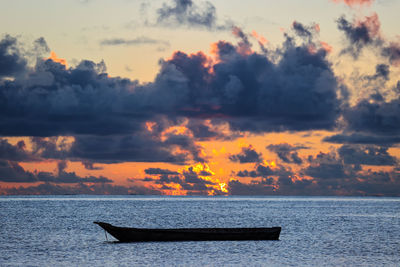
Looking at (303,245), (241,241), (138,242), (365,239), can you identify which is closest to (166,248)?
(138,242)

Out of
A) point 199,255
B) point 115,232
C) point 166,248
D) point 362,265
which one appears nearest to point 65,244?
point 115,232

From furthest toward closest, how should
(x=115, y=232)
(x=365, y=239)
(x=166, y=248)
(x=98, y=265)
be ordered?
(x=365, y=239)
(x=115, y=232)
(x=166, y=248)
(x=98, y=265)

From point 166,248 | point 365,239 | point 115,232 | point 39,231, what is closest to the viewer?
point 166,248

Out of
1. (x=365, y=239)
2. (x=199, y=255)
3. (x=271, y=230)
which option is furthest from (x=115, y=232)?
(x=365, y=239)

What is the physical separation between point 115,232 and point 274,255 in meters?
20.8

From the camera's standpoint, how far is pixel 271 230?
76688 mm

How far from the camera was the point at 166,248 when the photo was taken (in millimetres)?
69062

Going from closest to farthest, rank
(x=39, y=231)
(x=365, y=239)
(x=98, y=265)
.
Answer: (x=98, y=265), (x=365, y=239), (x=39, y=231)

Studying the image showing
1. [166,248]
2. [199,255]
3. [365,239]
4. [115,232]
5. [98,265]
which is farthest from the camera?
[365,239]

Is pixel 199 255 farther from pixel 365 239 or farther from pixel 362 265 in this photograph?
pixel 365 239

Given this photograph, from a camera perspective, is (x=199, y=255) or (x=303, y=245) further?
(x=303, y=245)

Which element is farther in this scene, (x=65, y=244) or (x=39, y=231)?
(x=39, y=231)

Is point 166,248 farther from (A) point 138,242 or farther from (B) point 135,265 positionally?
(B) point 135,265

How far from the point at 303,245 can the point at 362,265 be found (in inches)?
A: 750
